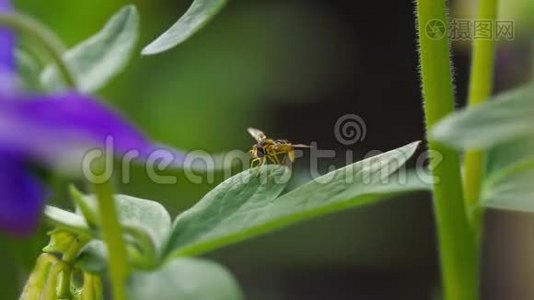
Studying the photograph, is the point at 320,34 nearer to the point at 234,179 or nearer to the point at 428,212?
the point at 428,212

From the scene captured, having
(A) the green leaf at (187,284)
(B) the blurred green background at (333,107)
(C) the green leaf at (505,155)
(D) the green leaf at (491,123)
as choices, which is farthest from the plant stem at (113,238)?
(B) the blurred green background at (333,107)

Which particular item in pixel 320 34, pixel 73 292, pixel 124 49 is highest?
pixel 320 34

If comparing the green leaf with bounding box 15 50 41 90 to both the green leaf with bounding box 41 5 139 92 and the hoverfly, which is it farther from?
the hoverfly

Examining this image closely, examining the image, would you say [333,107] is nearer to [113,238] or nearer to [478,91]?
[478,91]

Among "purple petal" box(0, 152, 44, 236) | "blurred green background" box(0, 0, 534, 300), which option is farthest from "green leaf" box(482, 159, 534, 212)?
"blurred green background" box(0, 0, 534, 300)

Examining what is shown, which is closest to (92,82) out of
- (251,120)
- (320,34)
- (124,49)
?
(124,49)

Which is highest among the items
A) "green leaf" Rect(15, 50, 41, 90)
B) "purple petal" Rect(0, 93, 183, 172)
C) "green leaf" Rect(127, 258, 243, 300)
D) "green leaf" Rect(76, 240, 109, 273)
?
"green leaf" Rect(15, 50, 41, 90)
